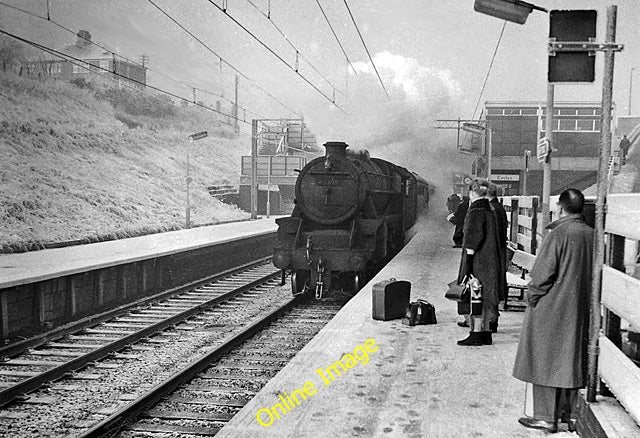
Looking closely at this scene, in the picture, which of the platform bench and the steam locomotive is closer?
the platform bench

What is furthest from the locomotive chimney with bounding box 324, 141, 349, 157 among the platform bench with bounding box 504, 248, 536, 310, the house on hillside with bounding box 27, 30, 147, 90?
the house on hillside with bounding box 27, 30, 147, 90

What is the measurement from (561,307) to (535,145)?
35068mm

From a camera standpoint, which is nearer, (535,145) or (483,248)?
(483,248)

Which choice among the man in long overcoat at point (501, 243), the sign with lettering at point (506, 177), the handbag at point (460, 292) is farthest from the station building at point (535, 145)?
the handbag at point (460, 292)

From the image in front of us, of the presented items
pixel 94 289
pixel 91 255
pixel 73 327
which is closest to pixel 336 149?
pixel 94 289

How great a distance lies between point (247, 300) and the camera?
38.8 feet

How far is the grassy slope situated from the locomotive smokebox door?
375 inches

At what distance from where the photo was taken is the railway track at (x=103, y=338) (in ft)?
22.1

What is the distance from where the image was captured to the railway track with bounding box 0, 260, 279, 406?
672cm

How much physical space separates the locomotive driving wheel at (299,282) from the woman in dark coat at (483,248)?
19.4 ft

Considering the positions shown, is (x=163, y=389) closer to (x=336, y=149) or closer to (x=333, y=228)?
(x=333, y=228)

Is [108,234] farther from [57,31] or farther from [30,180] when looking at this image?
[57,31]

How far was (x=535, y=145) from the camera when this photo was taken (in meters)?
36.1

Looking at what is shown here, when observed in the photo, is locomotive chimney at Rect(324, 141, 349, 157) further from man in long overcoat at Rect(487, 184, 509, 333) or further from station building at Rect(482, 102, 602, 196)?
station building at Rect(482, 102, 602, 196)
